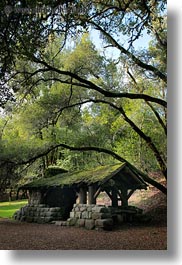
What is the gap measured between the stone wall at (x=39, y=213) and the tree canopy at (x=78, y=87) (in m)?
0.32

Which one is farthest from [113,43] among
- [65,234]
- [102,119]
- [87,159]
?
[65,234]

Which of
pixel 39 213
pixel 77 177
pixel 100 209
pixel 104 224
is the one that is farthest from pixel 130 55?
pixel 39 213

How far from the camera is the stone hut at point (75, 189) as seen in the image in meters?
3.66

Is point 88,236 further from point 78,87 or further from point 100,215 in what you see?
point 78,87

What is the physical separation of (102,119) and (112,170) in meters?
0.54

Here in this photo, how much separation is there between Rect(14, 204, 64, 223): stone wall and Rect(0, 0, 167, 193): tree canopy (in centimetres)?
32

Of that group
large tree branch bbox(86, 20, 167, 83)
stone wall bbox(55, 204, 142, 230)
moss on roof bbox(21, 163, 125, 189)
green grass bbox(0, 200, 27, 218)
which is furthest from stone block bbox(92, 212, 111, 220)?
large tree branch bbox(86, 20, 167, 83)

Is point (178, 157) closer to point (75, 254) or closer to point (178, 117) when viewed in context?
point (178, 117)

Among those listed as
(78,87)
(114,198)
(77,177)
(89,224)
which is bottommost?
(89,224)

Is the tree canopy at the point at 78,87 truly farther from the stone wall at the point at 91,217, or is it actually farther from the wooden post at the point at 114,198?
the stone wall at the point at 91,217

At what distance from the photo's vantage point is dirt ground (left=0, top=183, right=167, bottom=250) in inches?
136

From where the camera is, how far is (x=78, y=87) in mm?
3893

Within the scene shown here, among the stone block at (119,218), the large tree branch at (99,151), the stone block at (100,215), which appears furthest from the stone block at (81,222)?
the large tree branch at (99,151)

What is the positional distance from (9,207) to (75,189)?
0.67m
